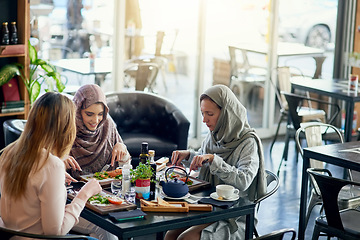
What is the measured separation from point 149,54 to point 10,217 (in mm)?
4277

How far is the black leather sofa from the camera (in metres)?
5.71

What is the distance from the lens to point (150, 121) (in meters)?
5.96

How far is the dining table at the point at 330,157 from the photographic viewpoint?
13.7 feet

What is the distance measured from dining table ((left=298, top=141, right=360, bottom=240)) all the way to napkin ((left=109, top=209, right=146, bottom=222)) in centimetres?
171

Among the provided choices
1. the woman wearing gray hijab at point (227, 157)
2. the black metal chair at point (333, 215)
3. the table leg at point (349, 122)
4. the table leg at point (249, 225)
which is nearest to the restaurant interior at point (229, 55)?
the table leg at point (349, 122)

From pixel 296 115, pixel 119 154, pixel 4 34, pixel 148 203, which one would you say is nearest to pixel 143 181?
pixel 148 203

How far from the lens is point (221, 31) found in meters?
7.43

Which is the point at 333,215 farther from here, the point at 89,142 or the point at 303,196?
the point at 89,142

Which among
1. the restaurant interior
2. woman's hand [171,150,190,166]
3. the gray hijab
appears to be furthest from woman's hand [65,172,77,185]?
the restaurant interior

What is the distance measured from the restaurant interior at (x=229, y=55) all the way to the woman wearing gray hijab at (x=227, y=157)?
138 centimetres

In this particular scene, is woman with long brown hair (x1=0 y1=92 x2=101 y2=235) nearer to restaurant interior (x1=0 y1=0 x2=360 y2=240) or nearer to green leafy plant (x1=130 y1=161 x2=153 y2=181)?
green leafy plant (x1=130 y1=161 x2=153 y2=181)

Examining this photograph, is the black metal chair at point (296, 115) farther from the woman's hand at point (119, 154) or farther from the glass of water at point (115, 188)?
the glass of water at point (115, 188)

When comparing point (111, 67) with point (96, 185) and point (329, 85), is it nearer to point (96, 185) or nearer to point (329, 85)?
point (329, 85)

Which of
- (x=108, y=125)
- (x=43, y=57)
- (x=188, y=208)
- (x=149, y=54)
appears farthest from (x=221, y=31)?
(x=188, y=208)
